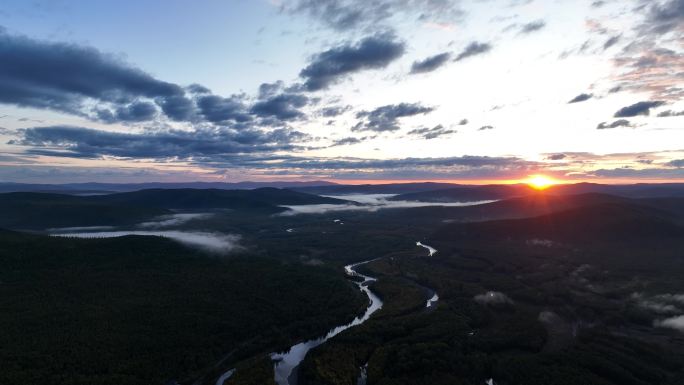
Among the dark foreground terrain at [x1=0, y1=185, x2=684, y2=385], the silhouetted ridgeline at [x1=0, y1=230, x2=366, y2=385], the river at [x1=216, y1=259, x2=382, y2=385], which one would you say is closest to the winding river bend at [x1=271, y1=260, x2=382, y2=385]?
the river at [x1=216, y1=259, x2=382, y2=385]

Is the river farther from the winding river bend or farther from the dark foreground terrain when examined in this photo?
the dark foreground terrain

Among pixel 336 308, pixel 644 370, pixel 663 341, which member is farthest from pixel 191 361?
pixel 663 341

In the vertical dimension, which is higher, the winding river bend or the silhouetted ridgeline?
the silhouetted ridgeline

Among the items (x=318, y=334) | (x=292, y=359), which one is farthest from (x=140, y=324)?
(x=318, y=334)

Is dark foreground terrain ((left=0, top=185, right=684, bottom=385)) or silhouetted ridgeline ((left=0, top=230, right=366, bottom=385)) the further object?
dark foreground terrain ((left=0, top=185, right=684, bottom=385))

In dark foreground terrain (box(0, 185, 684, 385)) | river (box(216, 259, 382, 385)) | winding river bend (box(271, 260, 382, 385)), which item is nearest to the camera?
dark foreground terrain (box(0, 185, 684, 385))

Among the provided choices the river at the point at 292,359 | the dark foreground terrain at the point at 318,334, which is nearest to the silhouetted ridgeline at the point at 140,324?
the dark foreground terrain at the point at 318,334

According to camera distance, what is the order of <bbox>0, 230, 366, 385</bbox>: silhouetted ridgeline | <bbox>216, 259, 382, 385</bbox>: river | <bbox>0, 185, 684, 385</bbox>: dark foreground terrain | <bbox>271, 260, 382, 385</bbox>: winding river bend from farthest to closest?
<bbox>271, 260, 382, 385</bbox>: winding river bend
<bbox>216, 259, 382, 385</bbox>: river
<bbox>0, 185, 684, 385</bbox>: dark foreground terrain
<bbox>0, 230, 366, 385</bbox>: silhouetted ridgeline

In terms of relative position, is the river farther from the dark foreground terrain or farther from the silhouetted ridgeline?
the silhouetted ridgeline

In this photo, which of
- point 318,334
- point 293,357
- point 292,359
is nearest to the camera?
point 292,359

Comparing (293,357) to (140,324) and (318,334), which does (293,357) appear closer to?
(318,334)

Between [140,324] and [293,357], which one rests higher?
[140,324]
